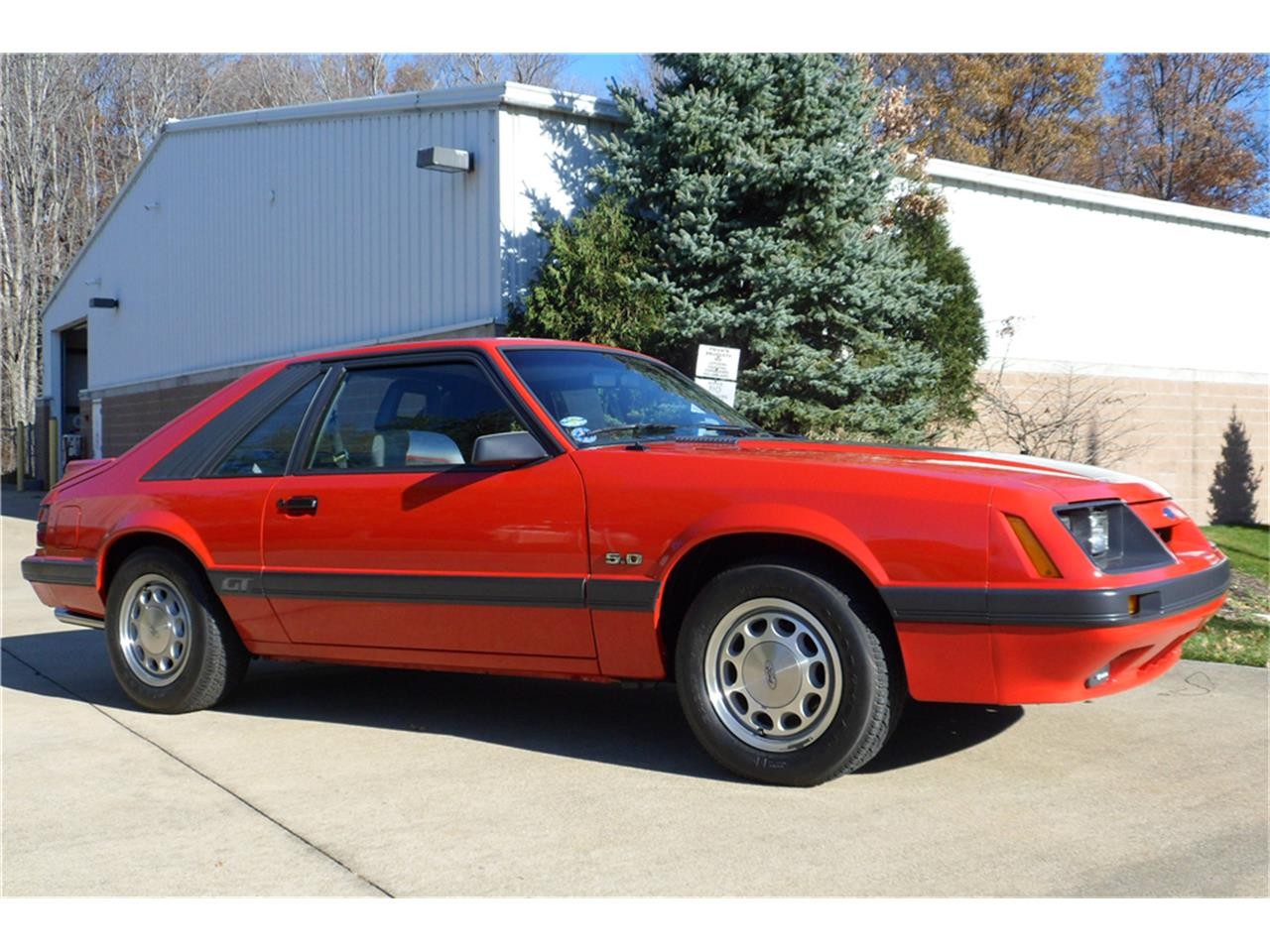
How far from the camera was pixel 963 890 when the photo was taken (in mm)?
3340

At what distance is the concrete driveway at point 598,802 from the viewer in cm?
351

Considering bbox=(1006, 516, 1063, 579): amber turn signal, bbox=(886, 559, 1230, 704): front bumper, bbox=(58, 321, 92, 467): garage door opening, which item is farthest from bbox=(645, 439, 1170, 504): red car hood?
bbox=(58, 321, 92, 467): garage door opening

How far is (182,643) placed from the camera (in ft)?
18.8

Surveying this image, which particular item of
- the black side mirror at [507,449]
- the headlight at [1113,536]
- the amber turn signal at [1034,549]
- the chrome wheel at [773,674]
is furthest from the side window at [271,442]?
the headlight at [1113,536]

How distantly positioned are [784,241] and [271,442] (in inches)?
270

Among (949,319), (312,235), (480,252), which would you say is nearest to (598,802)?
(480,252)

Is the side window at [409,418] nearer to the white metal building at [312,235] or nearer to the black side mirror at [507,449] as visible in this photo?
the black side mirror at [507,449]

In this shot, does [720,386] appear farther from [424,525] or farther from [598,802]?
[598,802]

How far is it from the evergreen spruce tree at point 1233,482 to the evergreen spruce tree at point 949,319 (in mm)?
7040

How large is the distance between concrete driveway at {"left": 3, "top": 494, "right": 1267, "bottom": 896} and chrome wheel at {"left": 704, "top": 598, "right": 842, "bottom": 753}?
0.69 ft

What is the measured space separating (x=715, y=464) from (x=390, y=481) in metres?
1.44

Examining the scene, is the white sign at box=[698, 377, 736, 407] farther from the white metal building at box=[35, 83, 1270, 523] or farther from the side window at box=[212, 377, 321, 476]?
the white metal building at box=[35, 83, 1270, 523]

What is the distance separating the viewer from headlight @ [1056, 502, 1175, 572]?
4.02m

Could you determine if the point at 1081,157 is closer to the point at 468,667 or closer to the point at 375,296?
the point at 375,296
